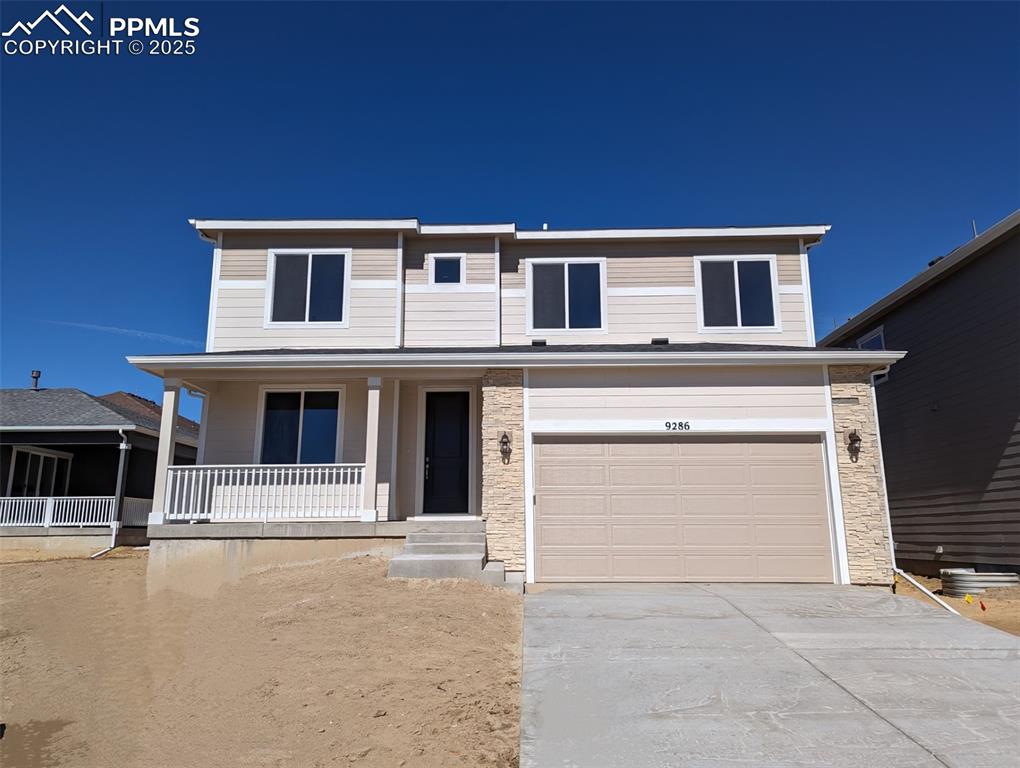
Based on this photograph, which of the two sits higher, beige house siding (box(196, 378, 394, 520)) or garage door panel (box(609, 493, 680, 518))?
beige house siding (box(196, 378, 394, 520))

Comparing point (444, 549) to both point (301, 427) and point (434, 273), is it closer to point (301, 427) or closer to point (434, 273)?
point (301, 427)

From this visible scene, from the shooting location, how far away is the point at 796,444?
9766 mm

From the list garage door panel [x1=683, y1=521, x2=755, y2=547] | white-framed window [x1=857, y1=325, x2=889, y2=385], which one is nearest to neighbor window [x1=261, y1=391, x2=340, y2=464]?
garage door panel [x1=683, y1=521, x2=755, y2=547]

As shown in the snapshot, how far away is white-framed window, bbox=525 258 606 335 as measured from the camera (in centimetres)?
1223

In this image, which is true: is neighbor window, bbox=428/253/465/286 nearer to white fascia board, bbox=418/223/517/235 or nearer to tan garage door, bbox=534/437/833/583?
white fascia board, bbox=418/223/517/235

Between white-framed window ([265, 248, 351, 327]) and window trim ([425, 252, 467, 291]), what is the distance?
1.45m

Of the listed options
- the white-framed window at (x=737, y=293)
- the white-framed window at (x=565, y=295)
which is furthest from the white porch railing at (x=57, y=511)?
the white-framed window at (x=737, y=293)

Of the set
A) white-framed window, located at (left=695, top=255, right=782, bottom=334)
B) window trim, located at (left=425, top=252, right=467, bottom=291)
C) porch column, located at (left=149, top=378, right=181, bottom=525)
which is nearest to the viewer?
porch column, located at (left=149, top=378, right=181, bottom=525)

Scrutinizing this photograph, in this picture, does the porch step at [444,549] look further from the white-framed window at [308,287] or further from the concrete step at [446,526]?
the white-framed window at [308,287]

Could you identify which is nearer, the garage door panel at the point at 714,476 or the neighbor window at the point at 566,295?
the garage door panel at the point at 714,476

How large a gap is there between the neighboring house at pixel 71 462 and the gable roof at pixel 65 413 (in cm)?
2

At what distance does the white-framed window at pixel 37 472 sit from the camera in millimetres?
17297

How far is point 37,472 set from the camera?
17969 mm

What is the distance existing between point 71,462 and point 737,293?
58.4ft
